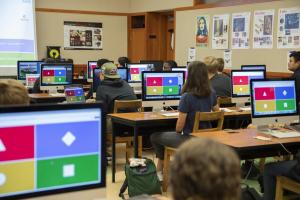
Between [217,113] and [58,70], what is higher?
[58,70]

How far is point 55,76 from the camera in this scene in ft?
24.8

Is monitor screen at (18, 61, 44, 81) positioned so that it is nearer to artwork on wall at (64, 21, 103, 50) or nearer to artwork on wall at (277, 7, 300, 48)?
artwork on wall at (64, 21, 103, 50)

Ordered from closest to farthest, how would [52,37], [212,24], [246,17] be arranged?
[246,17]
[212,24]
[52,37]

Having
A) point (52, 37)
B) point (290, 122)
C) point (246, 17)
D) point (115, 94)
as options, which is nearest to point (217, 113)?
point (290, 122)

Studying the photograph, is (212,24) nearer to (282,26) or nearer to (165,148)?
(282,26)

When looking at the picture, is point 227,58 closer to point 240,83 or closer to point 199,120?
point 240,83

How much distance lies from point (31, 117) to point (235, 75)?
16.1 feet

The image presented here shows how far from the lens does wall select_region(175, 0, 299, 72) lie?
319 inches

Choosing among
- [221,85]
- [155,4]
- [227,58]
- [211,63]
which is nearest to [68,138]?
[211,63]

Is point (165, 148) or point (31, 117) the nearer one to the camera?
point (31, 117)

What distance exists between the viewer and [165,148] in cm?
457

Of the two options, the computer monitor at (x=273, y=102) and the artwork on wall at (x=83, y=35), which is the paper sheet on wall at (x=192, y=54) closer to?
the artwork on wall at (x=83, y=35)

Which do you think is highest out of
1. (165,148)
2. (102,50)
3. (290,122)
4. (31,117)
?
(102,50)

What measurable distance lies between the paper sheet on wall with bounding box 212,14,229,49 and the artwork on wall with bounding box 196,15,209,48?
0.78 ft
